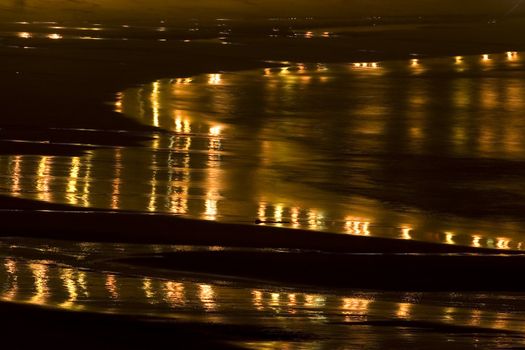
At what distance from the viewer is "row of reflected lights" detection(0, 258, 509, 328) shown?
813 centimetres

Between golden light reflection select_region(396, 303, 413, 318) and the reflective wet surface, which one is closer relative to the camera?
the reflective wet surface

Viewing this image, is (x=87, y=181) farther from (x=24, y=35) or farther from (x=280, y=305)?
(x=24, y=35)

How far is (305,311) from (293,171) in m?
6.13

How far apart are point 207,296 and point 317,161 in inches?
261

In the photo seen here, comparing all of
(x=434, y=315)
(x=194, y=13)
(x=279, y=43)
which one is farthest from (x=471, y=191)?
(x=194, y=13)

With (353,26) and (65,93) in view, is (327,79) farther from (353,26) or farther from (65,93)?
(353,26)

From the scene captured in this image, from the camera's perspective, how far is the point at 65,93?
827 inches

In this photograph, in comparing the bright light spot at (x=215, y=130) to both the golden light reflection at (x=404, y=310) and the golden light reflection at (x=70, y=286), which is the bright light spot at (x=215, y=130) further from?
the golden light reflection at (x=404, y=310)

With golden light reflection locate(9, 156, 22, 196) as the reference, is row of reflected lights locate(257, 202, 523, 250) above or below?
below

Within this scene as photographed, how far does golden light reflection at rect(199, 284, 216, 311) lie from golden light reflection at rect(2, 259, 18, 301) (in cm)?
101

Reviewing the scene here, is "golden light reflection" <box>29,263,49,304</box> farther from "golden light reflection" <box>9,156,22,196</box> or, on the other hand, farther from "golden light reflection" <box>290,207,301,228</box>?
"golden light reflection" <box>9,156,22,196</box>

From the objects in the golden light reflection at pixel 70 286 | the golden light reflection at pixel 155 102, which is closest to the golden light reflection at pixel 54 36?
the golden light reflection at pixel 155 102

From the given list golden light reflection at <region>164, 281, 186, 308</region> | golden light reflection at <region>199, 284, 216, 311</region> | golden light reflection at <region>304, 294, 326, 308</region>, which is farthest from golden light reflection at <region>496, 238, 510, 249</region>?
Result: golden light reflection at <region>164, 281, 186, 308</region>

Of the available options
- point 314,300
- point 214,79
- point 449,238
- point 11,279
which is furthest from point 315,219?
point 214,79
